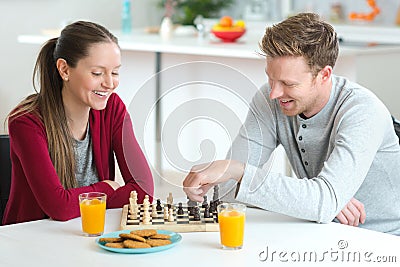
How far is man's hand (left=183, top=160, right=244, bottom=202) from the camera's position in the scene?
179 centimetres

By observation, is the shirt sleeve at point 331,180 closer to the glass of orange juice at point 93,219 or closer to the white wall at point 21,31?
the glass of orange juice at point 93,219

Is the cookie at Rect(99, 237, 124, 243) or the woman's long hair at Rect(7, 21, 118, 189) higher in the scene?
the woman's long hair at Rect(7, 21, 118, 189)

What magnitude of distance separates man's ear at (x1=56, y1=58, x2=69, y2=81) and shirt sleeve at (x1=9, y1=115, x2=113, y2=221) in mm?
184

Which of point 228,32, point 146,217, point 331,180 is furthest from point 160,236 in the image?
point 228,32

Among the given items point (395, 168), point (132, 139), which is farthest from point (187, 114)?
point (395, 168)

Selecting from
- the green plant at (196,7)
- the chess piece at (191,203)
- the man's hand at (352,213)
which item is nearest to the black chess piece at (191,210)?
the chess piece at (191,203)

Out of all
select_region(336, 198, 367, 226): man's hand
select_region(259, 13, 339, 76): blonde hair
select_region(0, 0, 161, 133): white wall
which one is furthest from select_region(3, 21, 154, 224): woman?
select_region(0, 0, 161, 133): white wall

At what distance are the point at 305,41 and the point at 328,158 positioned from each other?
1.02 feet

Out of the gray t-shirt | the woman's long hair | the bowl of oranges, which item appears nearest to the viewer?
the woman's long hair

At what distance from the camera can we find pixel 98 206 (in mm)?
1757

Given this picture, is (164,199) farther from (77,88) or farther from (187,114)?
(77,88)

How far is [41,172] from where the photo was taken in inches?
79.5

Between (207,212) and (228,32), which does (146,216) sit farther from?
(228,32)

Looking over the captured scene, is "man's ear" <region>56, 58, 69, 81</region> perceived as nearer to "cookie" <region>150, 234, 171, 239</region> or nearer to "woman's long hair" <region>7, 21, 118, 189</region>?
"woman's long hair" <region>7, 21, 118, 189</region>
